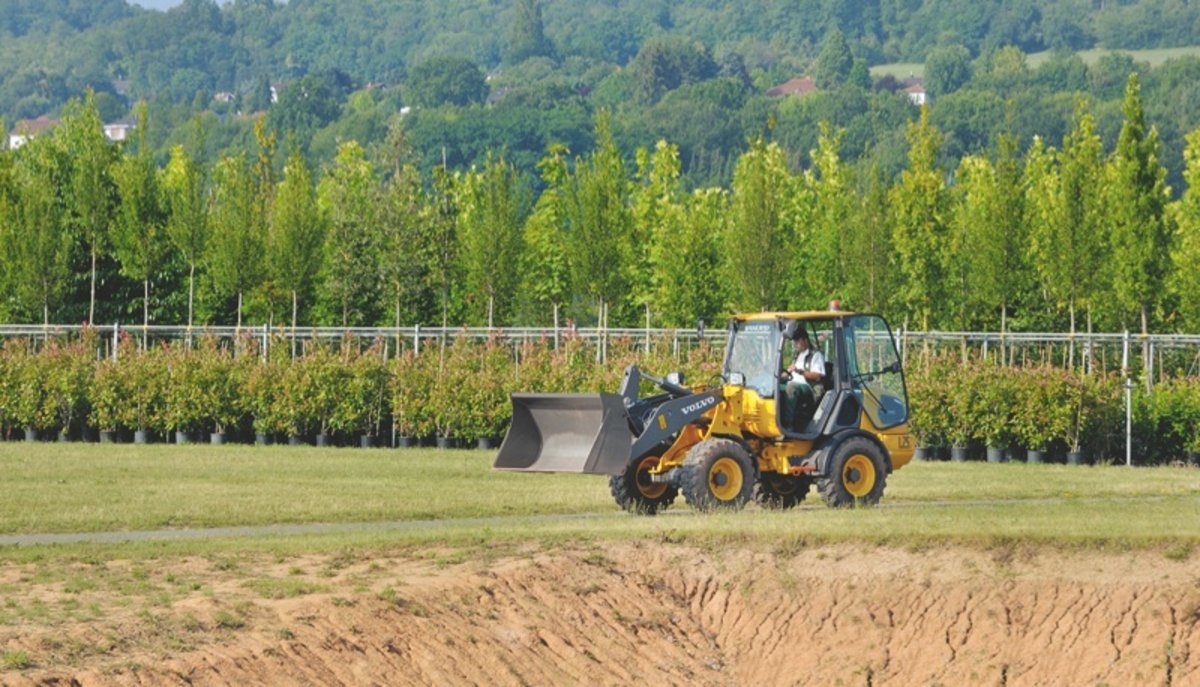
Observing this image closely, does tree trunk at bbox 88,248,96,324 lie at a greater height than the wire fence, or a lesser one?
greater

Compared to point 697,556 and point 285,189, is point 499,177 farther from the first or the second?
point 697,556

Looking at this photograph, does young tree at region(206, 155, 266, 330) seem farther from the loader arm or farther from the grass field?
the loader arm

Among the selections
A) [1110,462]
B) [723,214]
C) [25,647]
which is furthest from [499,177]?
[25,647]

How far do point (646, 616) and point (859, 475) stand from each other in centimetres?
624

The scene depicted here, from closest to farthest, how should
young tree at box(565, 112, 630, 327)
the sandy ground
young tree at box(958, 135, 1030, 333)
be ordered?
the sandy ground
young tree at box(958, 135, 1030, 333)
young tree at box(565, 112, 630, 327)

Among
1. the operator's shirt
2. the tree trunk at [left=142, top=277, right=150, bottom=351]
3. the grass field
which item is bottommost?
the grass field

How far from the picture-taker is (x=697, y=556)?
59.9ft

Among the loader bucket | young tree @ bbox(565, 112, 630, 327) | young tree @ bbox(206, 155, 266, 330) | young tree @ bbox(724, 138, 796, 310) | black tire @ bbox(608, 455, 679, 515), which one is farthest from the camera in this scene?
young tree @ bbox(206, 155, 266, 330)

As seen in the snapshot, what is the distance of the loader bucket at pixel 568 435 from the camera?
844 inches

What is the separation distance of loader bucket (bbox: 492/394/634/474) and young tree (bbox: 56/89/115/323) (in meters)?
32.1

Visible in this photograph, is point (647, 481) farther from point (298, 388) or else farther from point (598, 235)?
point (598, 235)

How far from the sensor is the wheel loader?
21766 millimetres

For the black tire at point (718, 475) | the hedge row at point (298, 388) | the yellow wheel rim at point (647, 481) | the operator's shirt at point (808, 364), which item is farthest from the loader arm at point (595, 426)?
the hedge row at point (298, 388)

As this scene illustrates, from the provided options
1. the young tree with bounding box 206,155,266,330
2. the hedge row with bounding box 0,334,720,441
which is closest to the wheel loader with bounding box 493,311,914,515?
the hedge row with bounding box 0,334,720,441
